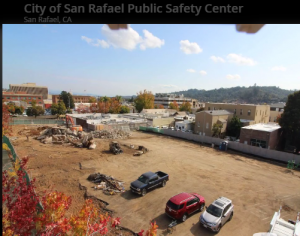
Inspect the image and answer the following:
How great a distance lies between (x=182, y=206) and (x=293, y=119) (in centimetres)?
2039

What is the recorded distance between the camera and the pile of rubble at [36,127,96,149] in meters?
20.7

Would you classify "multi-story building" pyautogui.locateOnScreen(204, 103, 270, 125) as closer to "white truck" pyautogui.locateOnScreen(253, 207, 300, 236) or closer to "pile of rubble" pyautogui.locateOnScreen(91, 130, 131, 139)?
"pile of rubble" pyautogui.locateOnScreen(91, 130, 131, 139)

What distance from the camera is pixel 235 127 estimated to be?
89.8 ft

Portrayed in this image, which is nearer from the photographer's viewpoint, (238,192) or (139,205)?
(139,205)

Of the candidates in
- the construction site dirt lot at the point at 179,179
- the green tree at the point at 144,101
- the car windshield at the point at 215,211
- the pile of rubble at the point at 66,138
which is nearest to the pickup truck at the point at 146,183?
the construction site dirt lot at the point at 179,179

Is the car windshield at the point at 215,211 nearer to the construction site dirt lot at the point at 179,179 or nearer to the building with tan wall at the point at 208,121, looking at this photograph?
the construction site dirt lot at the point at 179,179

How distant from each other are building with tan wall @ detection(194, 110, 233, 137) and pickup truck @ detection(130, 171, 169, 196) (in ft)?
59.0

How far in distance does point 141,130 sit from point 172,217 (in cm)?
2486

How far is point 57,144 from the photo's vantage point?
21281 millimetres

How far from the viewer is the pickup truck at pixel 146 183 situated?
1039cm

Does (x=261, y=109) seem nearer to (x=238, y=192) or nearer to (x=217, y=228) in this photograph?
(x=238, y=192)


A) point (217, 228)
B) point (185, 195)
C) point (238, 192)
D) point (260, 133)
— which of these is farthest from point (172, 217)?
point (260, 133)

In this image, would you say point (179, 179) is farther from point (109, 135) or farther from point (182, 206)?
point (109, 135)

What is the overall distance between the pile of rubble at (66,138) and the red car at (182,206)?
557 inches
